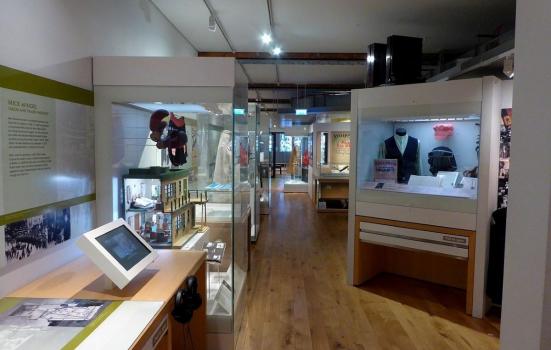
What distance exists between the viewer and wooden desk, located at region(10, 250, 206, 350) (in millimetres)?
1747

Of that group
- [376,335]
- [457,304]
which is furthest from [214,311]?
[457,304]

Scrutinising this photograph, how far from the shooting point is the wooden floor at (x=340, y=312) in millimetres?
3016

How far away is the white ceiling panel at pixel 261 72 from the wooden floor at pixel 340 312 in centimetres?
377

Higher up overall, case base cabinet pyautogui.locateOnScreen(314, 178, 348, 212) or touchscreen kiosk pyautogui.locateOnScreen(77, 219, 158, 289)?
touchscreen kiosk pyautogui.locateOnScreen(77, 219, 158, 289)

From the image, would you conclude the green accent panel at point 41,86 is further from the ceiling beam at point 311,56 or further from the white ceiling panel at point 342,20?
the ceiling beam at point 311,56

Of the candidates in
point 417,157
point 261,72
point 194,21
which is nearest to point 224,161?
point 194,21

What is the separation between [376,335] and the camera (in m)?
3.11

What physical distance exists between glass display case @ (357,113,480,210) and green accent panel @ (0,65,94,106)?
2824 mm

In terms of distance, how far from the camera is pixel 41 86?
2.05 meters

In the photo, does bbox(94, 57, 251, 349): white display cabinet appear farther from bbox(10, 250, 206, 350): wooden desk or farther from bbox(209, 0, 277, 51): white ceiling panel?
bbox(209, 0, 277, 51): white ceiling panel

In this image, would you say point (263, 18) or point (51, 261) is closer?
point (51, 261)

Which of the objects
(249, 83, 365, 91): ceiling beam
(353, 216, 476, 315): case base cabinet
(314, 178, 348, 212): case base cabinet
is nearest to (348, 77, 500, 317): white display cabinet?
(353, 216, 476, 315): case base cabinet

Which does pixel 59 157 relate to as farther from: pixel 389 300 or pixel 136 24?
pixel 389 300

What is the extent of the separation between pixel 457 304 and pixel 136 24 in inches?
170
